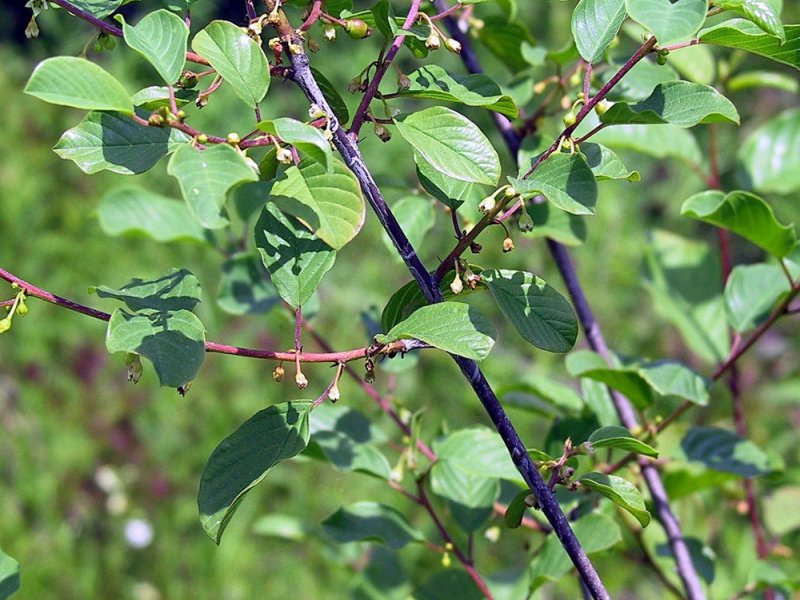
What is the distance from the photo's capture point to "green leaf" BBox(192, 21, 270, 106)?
47 centimetres

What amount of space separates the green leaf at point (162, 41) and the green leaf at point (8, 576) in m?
0.35

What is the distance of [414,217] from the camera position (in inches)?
31.8

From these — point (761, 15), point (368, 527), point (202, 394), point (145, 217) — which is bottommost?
point (202, 394)

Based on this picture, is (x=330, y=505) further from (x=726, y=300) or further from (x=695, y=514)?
(x=726, y=300)

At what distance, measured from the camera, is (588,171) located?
1.60 feet

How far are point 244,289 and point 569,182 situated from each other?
496mm

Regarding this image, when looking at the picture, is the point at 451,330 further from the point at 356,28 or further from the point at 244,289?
the point at 244,289

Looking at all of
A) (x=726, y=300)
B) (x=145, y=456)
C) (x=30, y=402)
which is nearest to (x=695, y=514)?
(x=726, y=300)

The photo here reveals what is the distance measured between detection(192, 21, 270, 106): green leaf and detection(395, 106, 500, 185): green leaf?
0.29ft

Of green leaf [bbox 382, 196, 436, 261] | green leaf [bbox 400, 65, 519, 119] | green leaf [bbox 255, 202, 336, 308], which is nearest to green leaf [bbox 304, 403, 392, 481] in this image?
green leaf [bbox 382, 196, 436, 261]

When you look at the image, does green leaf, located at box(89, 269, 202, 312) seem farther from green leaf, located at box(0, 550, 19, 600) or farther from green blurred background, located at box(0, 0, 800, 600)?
green blurred background, located at box(0, 0, 800, 600)

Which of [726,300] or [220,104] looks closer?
[726,300]

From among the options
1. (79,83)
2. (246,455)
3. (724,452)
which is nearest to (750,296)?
(724,452)

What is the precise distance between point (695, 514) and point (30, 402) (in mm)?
1718
